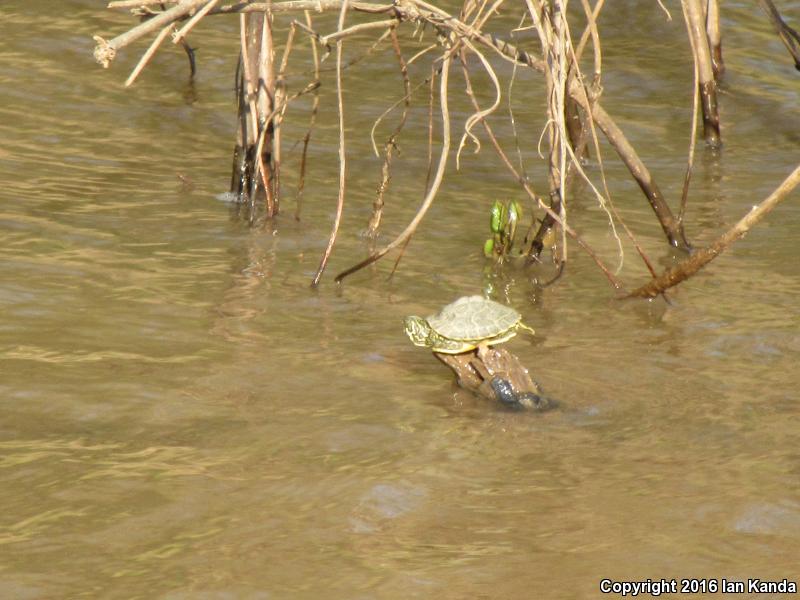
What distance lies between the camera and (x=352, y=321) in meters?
5.48

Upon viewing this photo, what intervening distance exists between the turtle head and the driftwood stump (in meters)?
0.16

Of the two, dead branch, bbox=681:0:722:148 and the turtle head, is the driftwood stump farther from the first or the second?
dead branch, bbox=681:0:722:148

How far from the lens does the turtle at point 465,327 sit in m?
4.72

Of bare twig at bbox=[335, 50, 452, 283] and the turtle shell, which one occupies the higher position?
bare twig at bbox=[335, 50, 452, 283]

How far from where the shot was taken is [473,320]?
4.75 m

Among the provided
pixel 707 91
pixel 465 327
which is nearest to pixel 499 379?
pixel 465 327

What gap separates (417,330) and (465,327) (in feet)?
0.80

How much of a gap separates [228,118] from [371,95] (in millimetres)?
1169

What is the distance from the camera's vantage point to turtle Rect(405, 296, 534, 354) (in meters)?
4.72

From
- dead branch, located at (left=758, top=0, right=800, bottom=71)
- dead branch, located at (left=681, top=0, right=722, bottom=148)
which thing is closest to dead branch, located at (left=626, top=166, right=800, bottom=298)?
dead branch, located at (left=681, top=0, right=722, bottom=148)

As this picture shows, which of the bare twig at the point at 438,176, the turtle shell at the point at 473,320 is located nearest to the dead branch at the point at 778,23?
the bare twig at the point at 438,176

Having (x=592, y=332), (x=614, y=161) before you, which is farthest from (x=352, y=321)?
(x=614, y=161)

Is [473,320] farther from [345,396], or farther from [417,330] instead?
[345,396]

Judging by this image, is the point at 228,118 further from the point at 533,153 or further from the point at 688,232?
the point at 688,232
